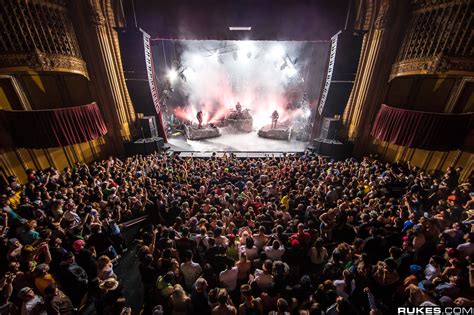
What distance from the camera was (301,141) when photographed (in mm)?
13586

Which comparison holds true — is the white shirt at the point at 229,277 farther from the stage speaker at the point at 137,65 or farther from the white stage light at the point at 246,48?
the white stage light at the point at 246,48

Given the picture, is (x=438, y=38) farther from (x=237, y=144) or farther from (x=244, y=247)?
(x=237, y=144)

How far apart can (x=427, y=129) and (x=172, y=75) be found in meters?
17.7

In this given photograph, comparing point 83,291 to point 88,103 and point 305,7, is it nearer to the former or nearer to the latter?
point 88,103

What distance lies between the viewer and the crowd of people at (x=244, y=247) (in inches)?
124

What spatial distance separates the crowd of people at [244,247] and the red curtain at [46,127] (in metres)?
1.23

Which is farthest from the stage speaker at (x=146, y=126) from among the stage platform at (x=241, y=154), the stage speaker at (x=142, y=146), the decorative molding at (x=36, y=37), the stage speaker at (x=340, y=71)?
the stage speaker at (x=340, y=71)

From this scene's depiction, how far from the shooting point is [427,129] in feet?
23.0

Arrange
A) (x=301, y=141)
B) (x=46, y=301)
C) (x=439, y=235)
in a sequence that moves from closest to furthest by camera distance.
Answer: (x=46, y=301), (x=439, y=235), (x=301, y=141)

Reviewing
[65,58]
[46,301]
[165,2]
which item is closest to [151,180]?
[46,301]

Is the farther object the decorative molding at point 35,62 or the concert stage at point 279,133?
the concert stage at point 279,133

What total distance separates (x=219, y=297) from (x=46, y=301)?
241 cm

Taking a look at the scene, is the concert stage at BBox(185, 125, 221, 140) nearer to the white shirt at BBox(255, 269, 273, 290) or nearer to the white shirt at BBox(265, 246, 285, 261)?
the white shirt at BBox(265, 246, 285, 261)

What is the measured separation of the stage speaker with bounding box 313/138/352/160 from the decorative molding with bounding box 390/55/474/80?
3368 millimetres
